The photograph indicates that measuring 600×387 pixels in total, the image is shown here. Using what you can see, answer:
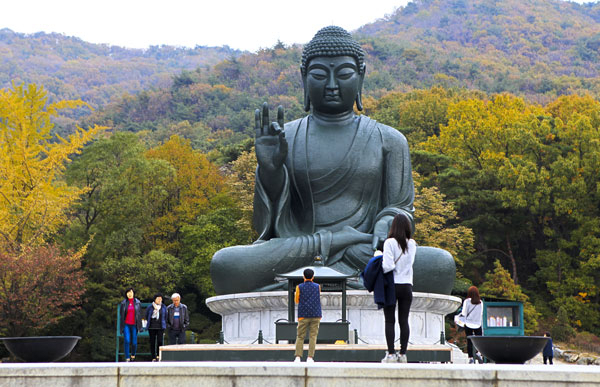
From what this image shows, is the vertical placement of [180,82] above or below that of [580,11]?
below

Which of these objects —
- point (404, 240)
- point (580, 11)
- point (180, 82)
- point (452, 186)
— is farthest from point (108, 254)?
point (580, 11)

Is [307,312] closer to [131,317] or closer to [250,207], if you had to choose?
[131,317]

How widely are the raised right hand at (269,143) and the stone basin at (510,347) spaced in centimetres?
583

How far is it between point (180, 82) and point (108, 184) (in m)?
41.6

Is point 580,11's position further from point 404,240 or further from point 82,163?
point 404,240

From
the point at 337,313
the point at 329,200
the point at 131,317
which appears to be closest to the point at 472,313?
the point at 337,313

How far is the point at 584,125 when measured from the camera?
2991 centimetres

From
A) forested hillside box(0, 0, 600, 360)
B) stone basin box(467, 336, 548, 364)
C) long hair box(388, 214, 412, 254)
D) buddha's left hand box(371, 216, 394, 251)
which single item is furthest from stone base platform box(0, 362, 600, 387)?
forested hillside box(0, 0, 600, 360)

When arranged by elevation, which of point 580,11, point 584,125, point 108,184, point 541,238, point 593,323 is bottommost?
point 593,323

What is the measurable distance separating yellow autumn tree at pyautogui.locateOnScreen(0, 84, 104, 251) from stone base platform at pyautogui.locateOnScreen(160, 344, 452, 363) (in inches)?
557

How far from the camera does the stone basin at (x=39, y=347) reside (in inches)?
289

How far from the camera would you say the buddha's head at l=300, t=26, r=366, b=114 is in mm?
13711

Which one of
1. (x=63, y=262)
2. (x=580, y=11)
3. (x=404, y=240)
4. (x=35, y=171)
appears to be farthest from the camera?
(x=580, y=11)

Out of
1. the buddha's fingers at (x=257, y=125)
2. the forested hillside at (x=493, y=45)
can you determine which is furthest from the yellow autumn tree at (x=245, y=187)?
the forested hillside at (x=493, y=45)
